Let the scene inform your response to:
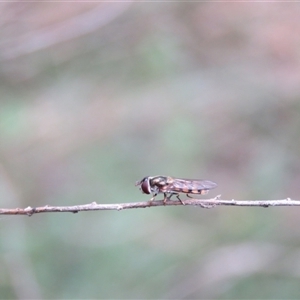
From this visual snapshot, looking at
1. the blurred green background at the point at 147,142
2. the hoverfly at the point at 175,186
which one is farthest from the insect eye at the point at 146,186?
the blurred green background at the point at 147,142

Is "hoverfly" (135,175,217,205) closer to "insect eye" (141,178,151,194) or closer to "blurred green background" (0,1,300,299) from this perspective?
"insect eye" (141,178,151,194)

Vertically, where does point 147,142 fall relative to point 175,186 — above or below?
above

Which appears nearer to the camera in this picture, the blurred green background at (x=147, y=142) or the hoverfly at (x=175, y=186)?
the hoverfly at (x=175, y=186)

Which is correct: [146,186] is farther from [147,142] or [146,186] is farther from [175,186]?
[147,142]

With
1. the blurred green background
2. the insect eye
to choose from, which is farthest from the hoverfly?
the blurred green background

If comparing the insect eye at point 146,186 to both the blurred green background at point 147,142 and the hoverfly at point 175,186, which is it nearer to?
the hoverfly at point 175,186

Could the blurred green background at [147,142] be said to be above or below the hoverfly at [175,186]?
above

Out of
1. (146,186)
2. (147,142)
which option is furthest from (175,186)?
(147,142)
